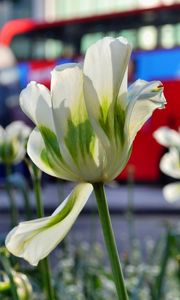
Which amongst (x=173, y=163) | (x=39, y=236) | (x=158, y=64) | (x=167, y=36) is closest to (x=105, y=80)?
(x=39, y=236)

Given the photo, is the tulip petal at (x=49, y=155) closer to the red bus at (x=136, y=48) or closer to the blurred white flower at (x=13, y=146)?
the blurred white flower at (x=13, y=146)

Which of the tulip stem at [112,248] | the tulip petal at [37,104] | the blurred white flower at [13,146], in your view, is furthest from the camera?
the blurred white flower at [13,146]

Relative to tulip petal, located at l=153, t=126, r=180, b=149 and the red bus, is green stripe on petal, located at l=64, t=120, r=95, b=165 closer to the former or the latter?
tulip petal, located at l=153, t=126, r=180, b=149

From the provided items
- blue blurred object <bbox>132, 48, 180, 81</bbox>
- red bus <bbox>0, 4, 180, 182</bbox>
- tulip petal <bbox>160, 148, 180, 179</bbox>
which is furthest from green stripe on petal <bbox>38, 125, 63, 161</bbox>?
blue blurred object <bbox>132, 48, 180, 81</bbox>

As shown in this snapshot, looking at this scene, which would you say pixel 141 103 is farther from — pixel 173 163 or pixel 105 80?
pixel 173 163

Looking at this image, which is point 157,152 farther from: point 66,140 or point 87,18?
point 66,140

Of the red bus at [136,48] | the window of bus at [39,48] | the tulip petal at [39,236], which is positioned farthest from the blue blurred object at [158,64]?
the tulip petal at [39,236]

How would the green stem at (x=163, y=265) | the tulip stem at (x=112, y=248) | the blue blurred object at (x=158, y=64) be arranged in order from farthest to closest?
the blue blurred object at (x=158, y=64) < the green stem at (x=163, y=265) < the tulip stem at (x=112, y=248)
